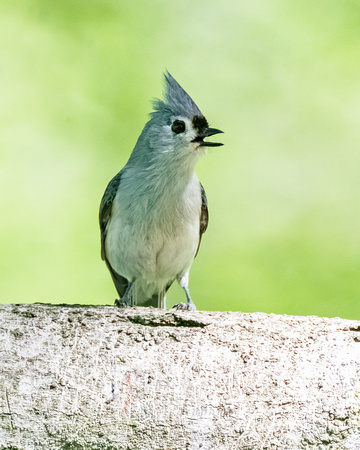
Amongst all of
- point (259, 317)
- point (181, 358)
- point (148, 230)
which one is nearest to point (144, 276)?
point (148, 230)

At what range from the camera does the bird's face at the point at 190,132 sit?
11.3ft

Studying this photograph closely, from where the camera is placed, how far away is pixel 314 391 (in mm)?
2254

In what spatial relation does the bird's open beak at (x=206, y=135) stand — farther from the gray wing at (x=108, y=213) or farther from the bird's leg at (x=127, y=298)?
the bird's leg at (x=127, y=298)

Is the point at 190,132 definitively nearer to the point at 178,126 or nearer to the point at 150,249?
the point at 178,126

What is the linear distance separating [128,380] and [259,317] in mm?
737

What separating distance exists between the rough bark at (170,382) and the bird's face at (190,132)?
50.2 inches

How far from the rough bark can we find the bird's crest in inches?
59.1

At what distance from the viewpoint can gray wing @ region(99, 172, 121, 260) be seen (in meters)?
A: 3.97

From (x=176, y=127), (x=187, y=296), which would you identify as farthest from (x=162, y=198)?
(x=187, y=296)

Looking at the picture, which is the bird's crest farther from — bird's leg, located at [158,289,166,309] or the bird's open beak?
bird's leg, located at [158,289,166,309]

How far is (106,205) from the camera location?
4035 mm

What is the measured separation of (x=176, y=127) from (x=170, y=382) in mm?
1777

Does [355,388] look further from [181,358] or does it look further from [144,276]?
[144,276]

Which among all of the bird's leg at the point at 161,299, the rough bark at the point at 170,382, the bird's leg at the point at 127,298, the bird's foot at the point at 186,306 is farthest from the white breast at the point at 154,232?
the rough bark at the point at 170,382
